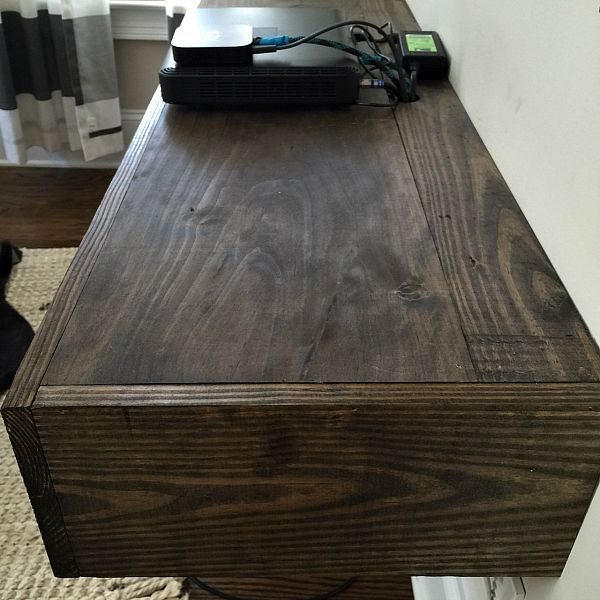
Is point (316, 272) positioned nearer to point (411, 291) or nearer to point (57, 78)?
point (411, 291)

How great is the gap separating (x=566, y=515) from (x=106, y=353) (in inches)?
12.8

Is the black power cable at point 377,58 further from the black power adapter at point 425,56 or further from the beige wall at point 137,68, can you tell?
the beige wall at point 137,68

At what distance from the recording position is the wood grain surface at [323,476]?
1.38ft

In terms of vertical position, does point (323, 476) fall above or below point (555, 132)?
below

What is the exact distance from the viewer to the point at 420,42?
35.3 inches

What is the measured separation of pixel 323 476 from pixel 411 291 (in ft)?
0.48

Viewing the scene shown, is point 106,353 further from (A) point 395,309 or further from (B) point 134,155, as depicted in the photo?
(B) point 134,155

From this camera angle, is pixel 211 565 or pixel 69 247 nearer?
pixel 211 565

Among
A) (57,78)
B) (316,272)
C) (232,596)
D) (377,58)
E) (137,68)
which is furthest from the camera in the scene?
(137,68)

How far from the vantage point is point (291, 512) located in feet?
1.55

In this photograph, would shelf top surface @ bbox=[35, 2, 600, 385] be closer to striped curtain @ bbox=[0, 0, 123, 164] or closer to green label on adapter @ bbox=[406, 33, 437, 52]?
green label on adapter @ bbox=[406, 33, 437, 52]

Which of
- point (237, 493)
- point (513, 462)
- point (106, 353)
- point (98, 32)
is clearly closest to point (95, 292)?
point (106, 353)

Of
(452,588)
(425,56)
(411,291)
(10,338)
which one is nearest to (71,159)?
(10,338)

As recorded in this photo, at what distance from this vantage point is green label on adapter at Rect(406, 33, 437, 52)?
0.88 meters
